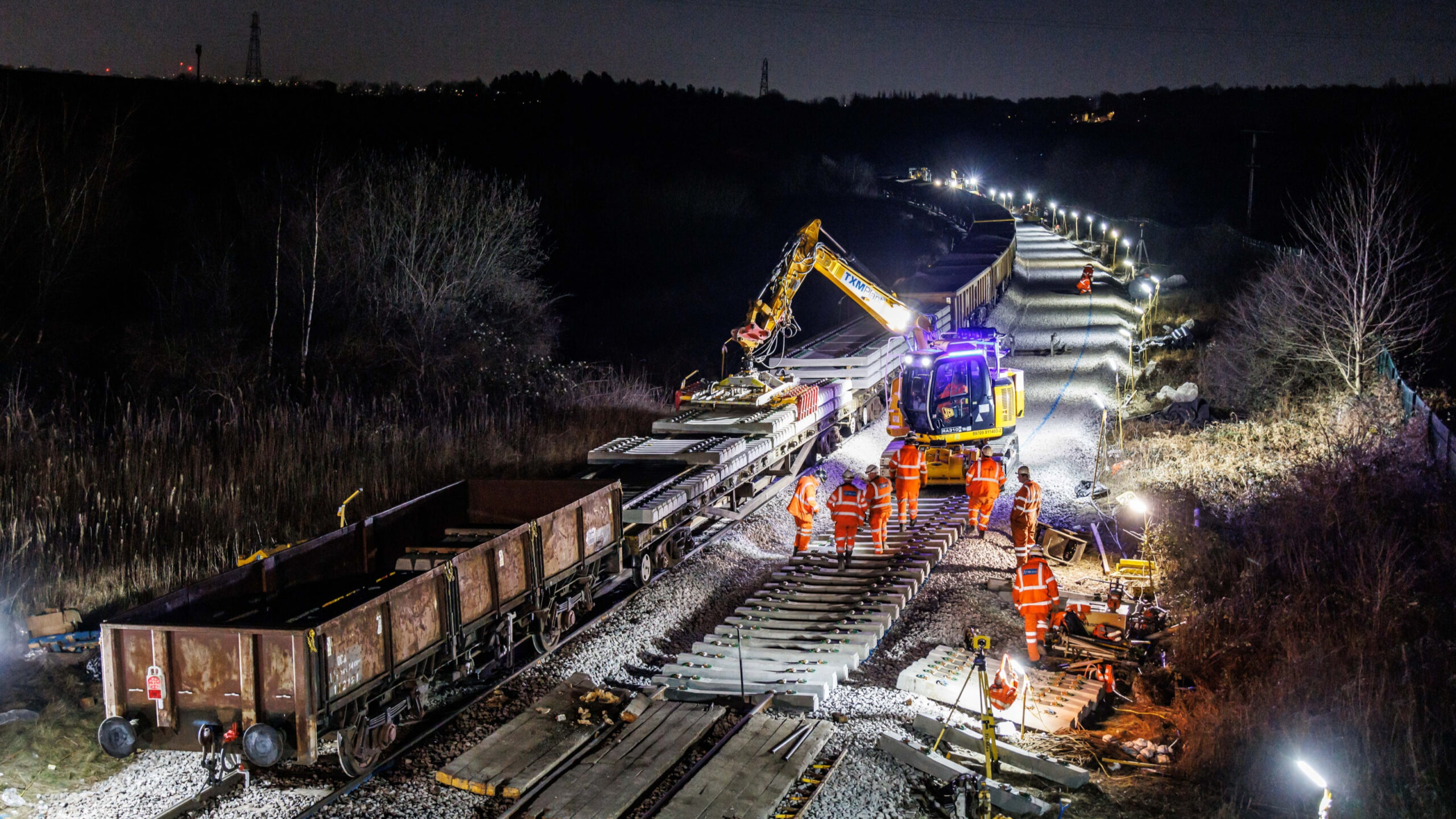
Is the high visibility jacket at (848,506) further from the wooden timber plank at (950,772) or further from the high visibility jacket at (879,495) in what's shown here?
the wooden timber plank at (950,772)

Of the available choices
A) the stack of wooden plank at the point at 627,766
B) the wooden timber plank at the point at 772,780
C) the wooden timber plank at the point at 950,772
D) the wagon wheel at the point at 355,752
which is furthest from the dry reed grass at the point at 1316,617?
the wagon wheel at the point at 355,752

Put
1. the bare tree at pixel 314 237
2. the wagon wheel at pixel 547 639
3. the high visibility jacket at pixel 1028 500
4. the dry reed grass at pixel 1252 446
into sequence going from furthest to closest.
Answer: the bare tree at pixel 314 237
the dry reed grass at pixel 1252 446
the high visibility jacket at pixel 1028 500
the wagon wheel at pixel 547 639

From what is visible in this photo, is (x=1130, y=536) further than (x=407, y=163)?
No

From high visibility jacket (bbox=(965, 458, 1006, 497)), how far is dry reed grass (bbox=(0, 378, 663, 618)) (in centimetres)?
702

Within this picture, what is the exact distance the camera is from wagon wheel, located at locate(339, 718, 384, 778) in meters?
7.95

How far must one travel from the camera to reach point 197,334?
84.8ft

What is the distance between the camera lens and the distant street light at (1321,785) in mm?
6859

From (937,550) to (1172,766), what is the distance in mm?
5590

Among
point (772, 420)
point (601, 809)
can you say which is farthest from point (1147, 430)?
point (601, 809)

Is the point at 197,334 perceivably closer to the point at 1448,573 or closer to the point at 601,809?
the point at 601,809

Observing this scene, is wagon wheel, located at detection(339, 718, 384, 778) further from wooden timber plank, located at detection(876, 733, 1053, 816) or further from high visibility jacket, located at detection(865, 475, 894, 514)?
high visibility jacket, located at detection(865, 475, 894, 514)

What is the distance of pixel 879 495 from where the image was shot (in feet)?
45.9

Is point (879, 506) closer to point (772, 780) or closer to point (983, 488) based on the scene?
point (983, 488)

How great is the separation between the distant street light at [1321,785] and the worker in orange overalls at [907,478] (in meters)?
7.35
